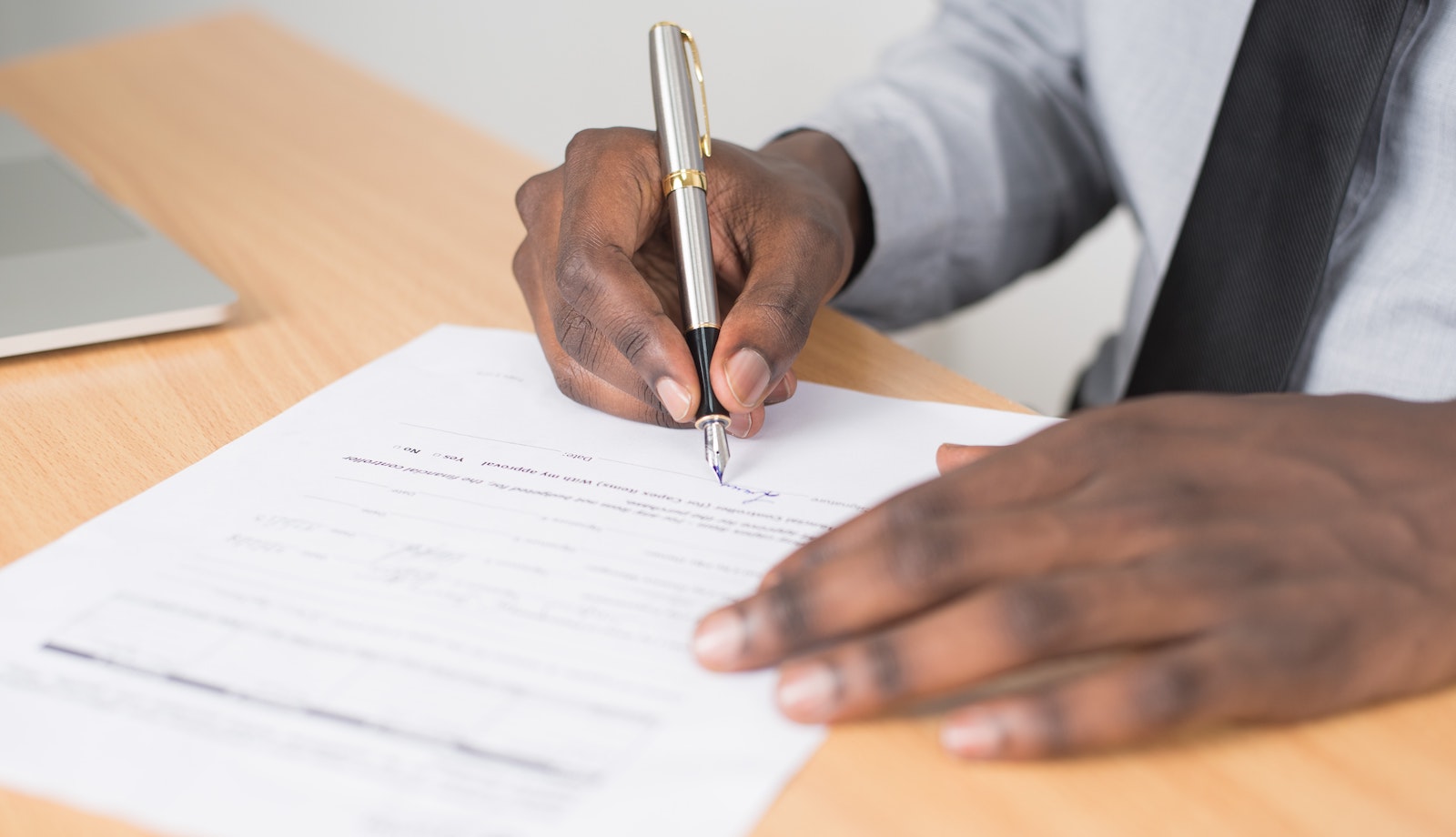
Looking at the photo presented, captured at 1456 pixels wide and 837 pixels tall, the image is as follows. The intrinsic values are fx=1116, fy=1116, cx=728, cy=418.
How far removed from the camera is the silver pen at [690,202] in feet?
1.63

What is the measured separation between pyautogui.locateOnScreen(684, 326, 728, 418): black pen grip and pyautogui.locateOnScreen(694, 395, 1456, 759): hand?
128 millimetres

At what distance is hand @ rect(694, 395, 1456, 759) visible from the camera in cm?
34

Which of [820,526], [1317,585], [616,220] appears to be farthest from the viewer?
[616,220]

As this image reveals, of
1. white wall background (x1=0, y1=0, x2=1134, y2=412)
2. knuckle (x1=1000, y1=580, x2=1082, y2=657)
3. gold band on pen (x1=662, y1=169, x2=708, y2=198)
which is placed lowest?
white wall background (x1=0, y1=0, x2=1134, y2=412)

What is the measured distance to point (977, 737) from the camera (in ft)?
1.10

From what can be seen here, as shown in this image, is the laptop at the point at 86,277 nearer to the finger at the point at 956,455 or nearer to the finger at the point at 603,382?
the finger at the point at 603,382

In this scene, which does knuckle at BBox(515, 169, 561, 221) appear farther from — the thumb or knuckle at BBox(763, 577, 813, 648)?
knuckle at BBox(763, 577, 813, 648)

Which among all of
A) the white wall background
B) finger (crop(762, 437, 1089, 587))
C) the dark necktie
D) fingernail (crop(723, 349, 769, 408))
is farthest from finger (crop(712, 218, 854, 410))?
the white wall background

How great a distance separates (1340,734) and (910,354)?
31 cm

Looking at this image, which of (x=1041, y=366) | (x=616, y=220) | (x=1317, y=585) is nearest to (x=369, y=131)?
(x=616, y=220)

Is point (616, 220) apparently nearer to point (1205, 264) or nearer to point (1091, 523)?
point (1091, 523)

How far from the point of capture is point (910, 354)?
62 cm

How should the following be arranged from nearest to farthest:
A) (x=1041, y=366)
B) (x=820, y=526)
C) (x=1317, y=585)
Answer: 1. (x=1317, y=585)
2. (x=820, y=526)
3. (x=1041, y=366)
